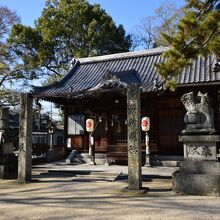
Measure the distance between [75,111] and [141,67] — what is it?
5.38m

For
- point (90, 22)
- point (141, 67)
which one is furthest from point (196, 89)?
point (90, 22)

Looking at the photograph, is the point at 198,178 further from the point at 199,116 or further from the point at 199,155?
the point at 199,116

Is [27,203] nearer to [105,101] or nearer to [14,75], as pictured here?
[105,101]

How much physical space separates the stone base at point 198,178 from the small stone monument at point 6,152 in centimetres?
749

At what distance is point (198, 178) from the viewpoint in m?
8.31

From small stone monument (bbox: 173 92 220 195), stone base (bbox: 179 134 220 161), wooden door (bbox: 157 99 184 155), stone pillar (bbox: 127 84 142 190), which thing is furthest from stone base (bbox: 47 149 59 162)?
stone base (bbox: 179 134 220 161)

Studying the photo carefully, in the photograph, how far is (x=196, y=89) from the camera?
49.6 ft

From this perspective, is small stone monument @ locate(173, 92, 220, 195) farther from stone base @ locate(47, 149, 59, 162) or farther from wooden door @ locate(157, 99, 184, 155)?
stone base @ locate(47, 149, 59, 162)

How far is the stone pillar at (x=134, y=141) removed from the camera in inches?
353

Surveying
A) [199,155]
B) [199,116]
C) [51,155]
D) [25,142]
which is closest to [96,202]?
[199,155]

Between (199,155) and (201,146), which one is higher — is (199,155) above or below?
below

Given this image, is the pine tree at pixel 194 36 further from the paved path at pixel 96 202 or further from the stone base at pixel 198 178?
the paved path at pixel 96 202

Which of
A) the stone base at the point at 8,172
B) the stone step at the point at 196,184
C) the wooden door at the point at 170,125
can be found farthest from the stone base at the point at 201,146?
the stone base at the point at 8,172

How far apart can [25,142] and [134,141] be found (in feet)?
15.1
